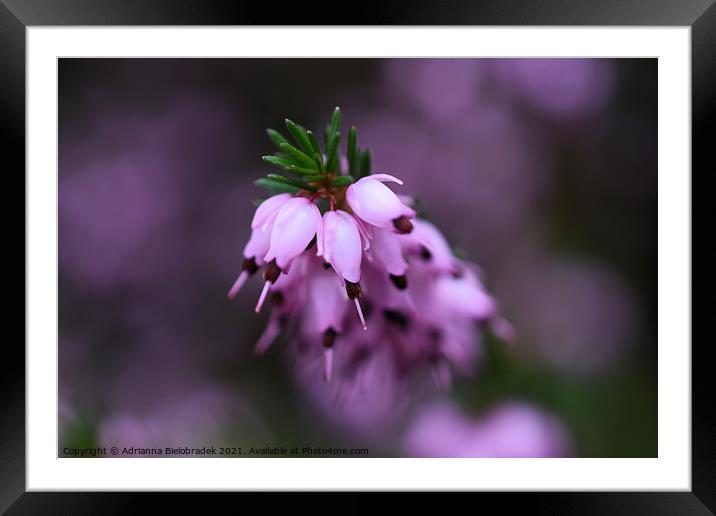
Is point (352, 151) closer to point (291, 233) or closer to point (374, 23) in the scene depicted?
point (291, 233)

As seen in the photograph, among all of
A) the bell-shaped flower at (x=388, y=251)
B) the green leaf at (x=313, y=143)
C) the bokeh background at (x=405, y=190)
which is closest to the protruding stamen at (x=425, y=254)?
the bell-shaped flower at (x=388, y=251)

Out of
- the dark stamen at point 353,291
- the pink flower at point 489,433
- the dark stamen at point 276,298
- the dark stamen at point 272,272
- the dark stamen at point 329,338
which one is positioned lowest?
the pink flower at point 489,433

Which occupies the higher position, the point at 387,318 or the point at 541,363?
the point at 387,318

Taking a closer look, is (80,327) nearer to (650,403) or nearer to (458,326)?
(458,326)

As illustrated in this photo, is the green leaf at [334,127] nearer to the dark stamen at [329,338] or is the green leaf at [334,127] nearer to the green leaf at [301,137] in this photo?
the green leaf at [301,137]

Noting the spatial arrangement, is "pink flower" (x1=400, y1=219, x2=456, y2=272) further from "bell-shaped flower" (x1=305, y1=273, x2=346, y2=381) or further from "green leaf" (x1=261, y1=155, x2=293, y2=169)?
"green leaf" (x1=261, y1=155, x2=293, y2=169)

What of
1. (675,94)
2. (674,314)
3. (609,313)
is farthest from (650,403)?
(675,94)

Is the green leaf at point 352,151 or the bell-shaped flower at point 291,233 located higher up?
the green leaf at point 352,151
